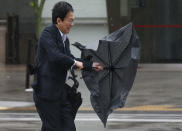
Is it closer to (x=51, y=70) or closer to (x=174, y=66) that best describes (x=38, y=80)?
(x=51, y=70)

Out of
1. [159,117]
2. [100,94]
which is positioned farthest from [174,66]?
[100,94]

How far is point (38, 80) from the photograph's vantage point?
5.93 m

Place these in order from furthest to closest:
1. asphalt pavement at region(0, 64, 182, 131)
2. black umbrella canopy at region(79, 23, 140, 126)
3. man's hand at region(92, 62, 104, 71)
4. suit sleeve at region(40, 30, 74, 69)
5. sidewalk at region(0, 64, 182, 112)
Result: 1. sidewalk at region(0, 64, 182, 112)
2. asphalt pavement at region(0, 64, 182, 131)
3. black umbrella canopy at region(79, 23, 140, 126)
4. man's hand at region(92, 62, 104, 71)
5. suit sleeve at region(40, 30, 74, 69)

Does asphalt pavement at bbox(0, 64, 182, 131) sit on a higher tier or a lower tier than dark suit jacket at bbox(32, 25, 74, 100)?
lower

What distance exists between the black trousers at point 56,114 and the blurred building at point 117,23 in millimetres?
13625

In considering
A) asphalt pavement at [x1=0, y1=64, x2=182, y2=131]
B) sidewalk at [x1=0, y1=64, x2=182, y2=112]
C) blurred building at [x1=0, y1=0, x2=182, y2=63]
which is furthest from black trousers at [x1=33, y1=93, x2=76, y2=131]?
blurred building at [x1=0, y1=0, x2=182, y2=63]

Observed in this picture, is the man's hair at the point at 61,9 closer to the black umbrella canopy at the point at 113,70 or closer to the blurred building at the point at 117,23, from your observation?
the black umbrella canopy at the point at 113,70

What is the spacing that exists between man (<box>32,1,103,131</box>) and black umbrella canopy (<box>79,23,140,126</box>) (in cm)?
23

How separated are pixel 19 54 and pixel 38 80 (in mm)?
13955

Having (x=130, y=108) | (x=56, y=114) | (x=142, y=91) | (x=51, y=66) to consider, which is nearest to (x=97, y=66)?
(x=51, y=66)

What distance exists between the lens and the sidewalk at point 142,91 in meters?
11.9

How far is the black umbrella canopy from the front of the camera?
19.9 feet

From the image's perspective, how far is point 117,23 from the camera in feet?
64.3

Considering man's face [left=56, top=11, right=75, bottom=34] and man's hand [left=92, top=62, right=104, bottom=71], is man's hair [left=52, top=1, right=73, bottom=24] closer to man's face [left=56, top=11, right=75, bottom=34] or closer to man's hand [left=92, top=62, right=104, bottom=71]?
man's face [left=56, top=11, right=75, bottom=34]
